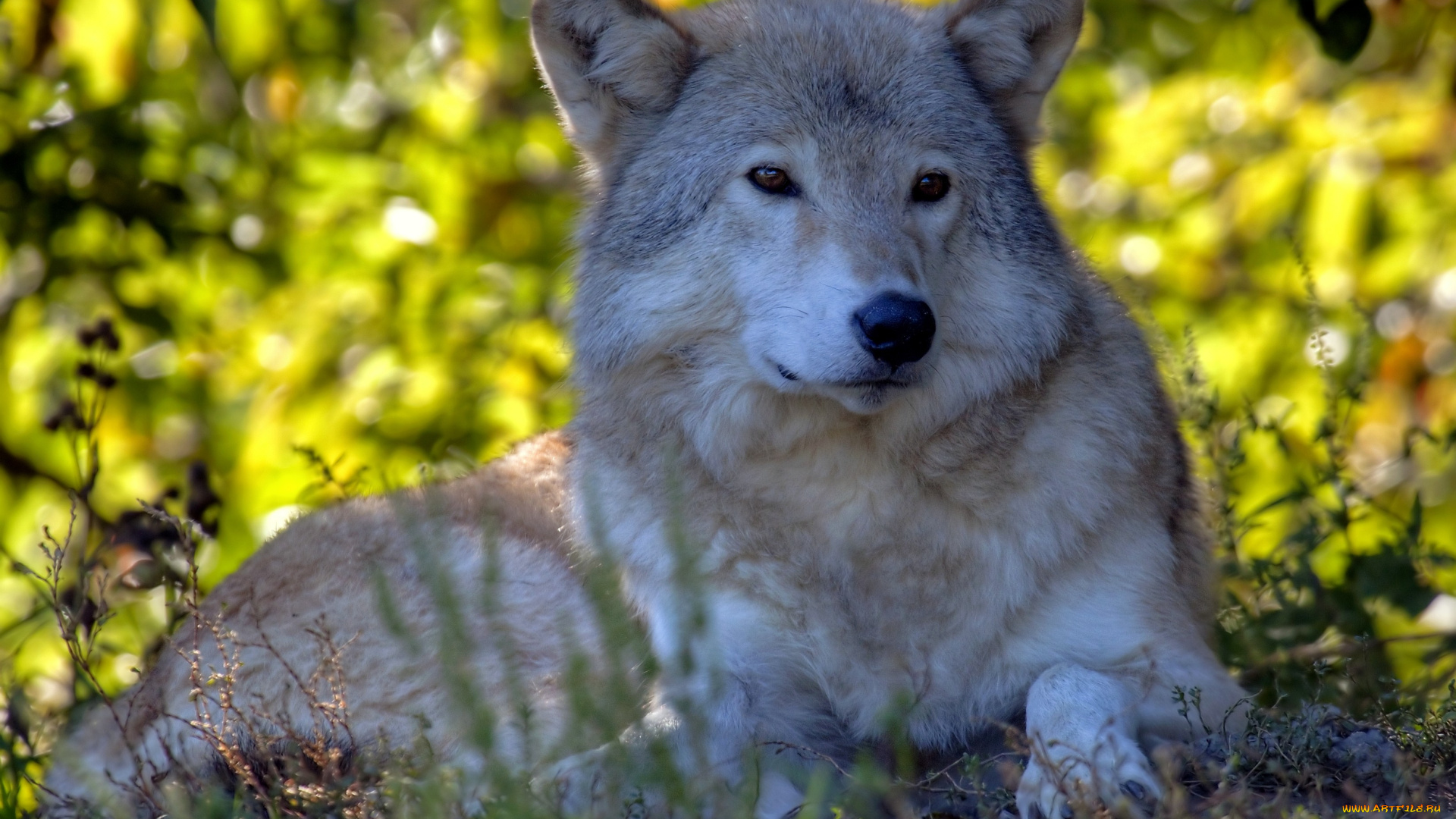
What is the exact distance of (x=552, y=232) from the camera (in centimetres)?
621

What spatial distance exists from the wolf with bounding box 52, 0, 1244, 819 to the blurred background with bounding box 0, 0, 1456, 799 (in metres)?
0.98

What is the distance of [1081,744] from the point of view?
2.77 m

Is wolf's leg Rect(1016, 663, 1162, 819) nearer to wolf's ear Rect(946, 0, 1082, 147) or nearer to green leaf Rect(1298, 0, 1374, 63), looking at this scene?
wolf's ear Rect(946, 0, 1082, 147)

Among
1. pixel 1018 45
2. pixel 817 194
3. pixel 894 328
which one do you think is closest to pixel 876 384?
pixel 894 328

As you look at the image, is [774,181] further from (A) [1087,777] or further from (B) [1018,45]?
(A) [1087,777]

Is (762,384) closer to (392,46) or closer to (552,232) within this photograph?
(552,232)

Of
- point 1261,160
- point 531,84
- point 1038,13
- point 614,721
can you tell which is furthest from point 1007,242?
point 531,84

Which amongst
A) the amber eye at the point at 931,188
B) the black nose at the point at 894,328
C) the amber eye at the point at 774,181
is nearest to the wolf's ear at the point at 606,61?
the amber eye at the point at 774,181

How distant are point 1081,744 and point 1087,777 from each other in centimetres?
9

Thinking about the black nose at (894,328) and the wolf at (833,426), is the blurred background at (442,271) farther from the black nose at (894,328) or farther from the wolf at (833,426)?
the black nose at (894,328)

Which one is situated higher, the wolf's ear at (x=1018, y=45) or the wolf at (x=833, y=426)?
the wolf's ear at (x=1018, y=45)

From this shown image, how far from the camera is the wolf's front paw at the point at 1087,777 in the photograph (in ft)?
8.18

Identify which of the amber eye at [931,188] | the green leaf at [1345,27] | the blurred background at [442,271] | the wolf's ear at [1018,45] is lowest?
the blurred background at [442,271]

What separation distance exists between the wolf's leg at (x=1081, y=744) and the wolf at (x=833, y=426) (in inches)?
0.6
